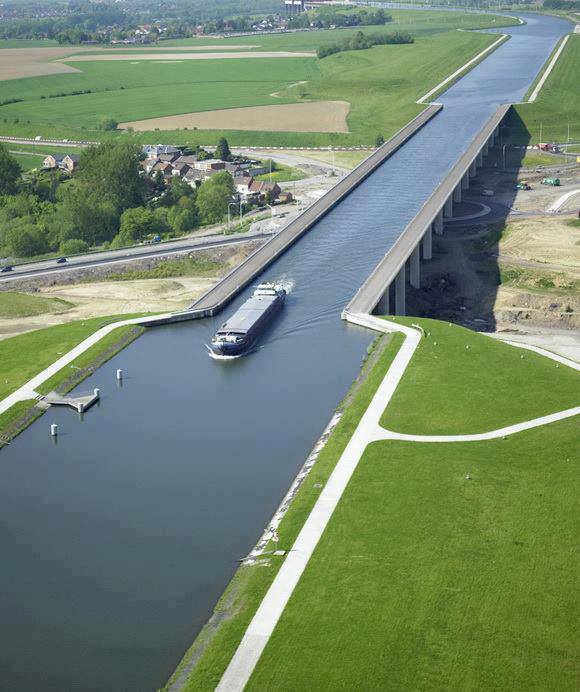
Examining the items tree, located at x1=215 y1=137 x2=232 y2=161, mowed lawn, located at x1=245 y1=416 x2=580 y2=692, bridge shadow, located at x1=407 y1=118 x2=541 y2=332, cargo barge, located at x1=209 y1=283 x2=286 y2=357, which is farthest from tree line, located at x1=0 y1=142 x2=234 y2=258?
mowed lawn, located at x1=245 y1=416 x2=580 y2=692

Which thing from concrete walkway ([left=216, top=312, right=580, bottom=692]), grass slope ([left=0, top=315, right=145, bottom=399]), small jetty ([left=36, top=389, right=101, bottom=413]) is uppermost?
concrete walkway ([left=216, top=312, right=580, bottom=692])

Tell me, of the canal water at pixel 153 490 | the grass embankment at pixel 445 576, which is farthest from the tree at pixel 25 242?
the grass embankment at pixel 445 576

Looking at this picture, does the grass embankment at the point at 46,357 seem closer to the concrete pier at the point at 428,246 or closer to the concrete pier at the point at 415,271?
the concrete pier at the point at 415,271

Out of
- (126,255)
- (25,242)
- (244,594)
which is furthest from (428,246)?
(244,594)

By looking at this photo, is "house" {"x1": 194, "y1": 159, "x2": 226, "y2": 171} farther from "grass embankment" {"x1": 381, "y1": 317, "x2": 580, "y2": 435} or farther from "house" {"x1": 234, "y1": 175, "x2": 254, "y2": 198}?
"grass embankment" {"x1": 381, "y1": 317, "x2": 580, "y2": 435}

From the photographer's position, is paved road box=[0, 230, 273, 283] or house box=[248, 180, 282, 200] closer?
paved road box=[0, 230, 273, 283]

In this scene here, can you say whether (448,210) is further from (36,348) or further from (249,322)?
(36,348)

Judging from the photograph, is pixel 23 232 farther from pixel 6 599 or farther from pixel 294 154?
pixel 6 599
